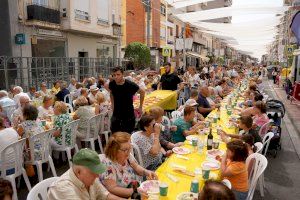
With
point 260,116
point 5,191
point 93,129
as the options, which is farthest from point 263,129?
point 5,191

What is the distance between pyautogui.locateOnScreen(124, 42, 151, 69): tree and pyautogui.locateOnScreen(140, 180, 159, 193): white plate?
21.8m

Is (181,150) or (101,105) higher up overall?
(101,105)

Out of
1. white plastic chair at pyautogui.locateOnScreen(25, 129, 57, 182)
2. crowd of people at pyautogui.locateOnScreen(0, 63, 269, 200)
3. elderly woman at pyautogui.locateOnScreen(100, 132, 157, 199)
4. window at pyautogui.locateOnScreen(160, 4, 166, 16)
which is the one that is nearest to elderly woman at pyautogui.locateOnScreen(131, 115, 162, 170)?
crowd of people at pyautogui.locateOnScreen(0, 63, 269, 200)

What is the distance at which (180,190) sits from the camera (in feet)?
10.7

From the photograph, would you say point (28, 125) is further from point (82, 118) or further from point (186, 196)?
point (186, 196)

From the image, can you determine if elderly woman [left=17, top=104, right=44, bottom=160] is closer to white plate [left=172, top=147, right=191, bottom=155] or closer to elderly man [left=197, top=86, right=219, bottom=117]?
white plate [left=172, top=147, right=191, bottom=155]

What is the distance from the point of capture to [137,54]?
25.1 metres

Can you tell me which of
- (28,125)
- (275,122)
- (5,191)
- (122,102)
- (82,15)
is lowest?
(275,122)

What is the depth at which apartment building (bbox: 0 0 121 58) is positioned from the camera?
15.3 m

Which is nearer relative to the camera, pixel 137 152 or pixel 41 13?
pixel 137 152

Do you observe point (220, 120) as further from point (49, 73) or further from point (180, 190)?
point (49, 73)

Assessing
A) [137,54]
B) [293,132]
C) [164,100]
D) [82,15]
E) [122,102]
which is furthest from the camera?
[137,54]

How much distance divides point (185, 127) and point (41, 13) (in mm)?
12900

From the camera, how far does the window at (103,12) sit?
22192 millimetres
